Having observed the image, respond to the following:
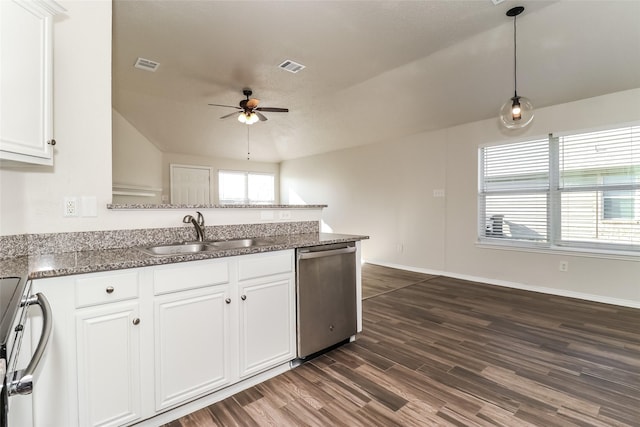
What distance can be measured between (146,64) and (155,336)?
353 centimetres

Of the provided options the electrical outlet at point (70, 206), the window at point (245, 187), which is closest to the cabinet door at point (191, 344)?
the electrical outlet at point (70, 206)

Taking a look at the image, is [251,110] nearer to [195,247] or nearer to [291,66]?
[291,66]

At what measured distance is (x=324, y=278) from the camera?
7.69 feet

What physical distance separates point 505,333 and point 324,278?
1879 millimetres

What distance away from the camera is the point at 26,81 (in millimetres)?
1452

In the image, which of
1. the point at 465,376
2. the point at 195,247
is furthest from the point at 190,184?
the point at 465,376

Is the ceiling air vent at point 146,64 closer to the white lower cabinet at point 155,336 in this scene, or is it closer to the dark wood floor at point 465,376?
the white lower cabinet at point 155,336

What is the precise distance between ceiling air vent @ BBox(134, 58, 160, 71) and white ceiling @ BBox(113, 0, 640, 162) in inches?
2.5

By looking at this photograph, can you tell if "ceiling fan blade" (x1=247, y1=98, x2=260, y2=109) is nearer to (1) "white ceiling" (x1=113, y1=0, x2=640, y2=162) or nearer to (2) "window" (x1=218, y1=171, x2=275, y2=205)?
(1) "white ceiling" (x1=113, y1=0, x2=640, y2=162)

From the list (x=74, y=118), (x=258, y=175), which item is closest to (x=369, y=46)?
(x=74, y=118)

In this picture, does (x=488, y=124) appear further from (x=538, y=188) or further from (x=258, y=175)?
(x=258, y=175)

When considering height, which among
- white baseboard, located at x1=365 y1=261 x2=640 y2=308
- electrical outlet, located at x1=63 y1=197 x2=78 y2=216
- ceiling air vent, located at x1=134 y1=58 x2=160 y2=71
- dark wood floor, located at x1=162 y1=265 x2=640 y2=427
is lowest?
dark wood floor, located at x1=162 y1=265 x2=640 y2=427

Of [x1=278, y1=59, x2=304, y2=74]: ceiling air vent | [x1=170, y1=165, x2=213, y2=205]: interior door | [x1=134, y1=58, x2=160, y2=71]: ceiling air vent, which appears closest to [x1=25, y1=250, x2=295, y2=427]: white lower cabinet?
[x1=278, y1=59, x2=304, y2=74]: ceiling air vent

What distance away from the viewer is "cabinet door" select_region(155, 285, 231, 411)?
163 cm
